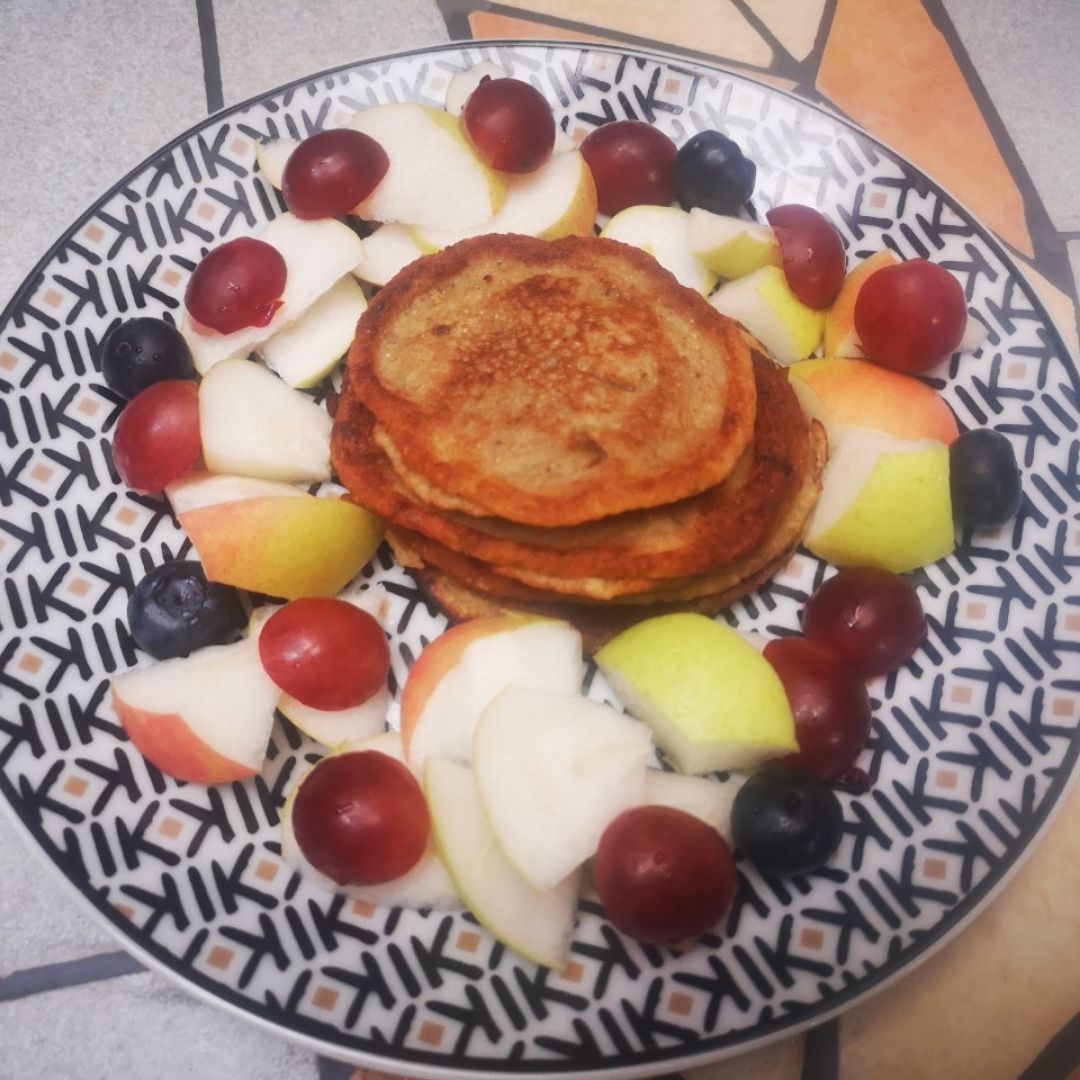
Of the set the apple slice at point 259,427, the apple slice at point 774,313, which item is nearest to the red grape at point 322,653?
the apple slice at point 259,427

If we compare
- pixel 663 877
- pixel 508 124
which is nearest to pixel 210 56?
pixel 508 124

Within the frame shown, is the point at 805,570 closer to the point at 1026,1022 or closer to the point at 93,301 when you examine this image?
the point at 1026,1022

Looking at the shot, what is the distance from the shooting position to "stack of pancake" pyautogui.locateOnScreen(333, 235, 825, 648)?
62.3 inches

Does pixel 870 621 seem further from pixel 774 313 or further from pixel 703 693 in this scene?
pixel 774 313

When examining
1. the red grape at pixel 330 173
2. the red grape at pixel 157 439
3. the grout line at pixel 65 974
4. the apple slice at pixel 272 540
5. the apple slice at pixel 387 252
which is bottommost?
the grout line at pixel 65 974

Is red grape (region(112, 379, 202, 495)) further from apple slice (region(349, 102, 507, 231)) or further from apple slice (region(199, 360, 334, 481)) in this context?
apple slice (region(349, 102, 507, 231))

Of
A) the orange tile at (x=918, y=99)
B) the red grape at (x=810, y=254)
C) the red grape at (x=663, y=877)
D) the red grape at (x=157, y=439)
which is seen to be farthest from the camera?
the orange tile at (x=918, y=99)

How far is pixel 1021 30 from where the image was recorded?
269cm

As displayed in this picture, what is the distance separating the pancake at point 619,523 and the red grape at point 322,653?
204 mm

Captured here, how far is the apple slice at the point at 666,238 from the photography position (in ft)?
6.57

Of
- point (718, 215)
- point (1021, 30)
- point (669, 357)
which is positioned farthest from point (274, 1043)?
point (1021, 30)

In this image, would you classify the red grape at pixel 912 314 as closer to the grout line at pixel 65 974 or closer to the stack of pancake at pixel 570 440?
the stack of pancake at pixel 570 440

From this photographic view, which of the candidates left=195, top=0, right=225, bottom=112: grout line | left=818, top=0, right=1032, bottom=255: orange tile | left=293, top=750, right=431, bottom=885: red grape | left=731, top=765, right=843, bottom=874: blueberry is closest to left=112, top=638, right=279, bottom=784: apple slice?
left=293, top=750, right=431, bottom=885: red grape

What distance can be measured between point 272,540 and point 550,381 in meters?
0.55
